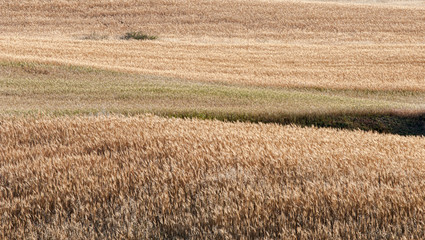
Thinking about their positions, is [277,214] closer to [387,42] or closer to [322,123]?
[322,123]

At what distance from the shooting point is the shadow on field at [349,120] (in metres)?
14.7

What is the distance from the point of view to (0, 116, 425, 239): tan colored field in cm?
502

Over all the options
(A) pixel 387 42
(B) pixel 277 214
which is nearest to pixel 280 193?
(B) pixel 277 214

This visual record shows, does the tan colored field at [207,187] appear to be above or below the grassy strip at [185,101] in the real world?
above

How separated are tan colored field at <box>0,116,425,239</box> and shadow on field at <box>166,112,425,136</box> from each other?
565cm

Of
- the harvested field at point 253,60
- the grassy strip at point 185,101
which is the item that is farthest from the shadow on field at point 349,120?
the harvested field at point 253,60

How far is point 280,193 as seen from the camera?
566cm

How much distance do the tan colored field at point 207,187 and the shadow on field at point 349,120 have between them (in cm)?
565

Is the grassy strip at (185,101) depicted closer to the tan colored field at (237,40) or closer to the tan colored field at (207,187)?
the tan colored field at (237,40)

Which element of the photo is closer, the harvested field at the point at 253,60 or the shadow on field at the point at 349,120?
the shadow on field at the point at 349,120

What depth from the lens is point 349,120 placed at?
50.2 feet

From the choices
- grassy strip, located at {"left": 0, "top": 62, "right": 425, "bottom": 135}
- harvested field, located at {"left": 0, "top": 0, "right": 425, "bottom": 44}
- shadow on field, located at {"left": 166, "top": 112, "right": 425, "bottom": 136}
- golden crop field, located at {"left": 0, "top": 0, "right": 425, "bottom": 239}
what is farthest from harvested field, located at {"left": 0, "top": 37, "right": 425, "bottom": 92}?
harvested field, located at {"left": 0, "top": 0, "right": 425, "bottom": 44}

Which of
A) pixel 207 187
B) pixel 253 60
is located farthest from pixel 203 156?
pixel 253 60

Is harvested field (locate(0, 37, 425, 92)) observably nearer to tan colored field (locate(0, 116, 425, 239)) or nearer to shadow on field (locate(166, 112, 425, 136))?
shadow on field (locate(166, 112, 425, 136))
